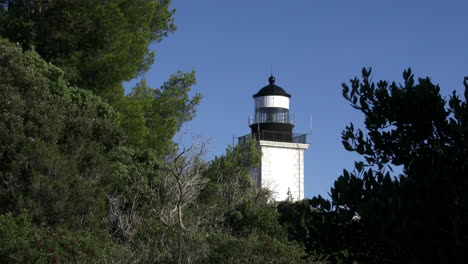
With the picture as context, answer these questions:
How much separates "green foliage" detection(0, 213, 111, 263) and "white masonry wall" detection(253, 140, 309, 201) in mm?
22357

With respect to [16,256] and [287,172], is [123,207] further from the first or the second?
[287,172]

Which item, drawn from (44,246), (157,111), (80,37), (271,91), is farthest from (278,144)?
(44,246)

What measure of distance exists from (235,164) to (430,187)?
965 inches

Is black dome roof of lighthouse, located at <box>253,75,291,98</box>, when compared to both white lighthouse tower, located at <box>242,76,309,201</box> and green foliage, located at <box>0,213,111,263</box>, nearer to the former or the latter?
white lighthouse tower, located at <box>242,76,309,201</box>

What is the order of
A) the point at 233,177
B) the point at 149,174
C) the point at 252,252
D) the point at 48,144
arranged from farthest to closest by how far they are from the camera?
the point at 233,177
the point at 149,174
the point at 48,144
the point at 252,252

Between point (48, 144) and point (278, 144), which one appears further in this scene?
point (278, 144)

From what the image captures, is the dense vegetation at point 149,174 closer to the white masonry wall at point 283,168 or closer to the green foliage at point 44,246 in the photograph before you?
the green foliage at point 44,246

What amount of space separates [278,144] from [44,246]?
950 inches

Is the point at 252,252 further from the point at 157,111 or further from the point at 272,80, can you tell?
the point at 272,80

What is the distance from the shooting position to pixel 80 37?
20312mm

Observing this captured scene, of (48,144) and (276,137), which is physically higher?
(276,137)

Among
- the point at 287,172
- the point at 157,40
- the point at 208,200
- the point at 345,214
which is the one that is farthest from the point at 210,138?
the point at 287,172

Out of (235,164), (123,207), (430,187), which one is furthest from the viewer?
(235,164)

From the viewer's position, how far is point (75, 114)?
17156 mm
